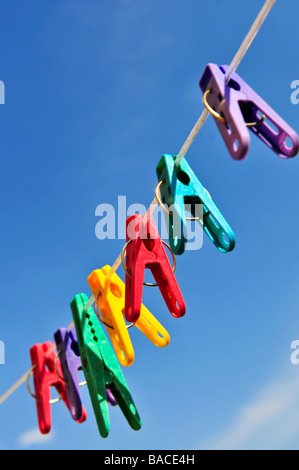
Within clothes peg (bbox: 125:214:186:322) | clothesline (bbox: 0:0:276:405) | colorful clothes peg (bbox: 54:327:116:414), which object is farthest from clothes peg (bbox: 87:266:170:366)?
colorful clothes peg (bbox: 54:327:116:414)

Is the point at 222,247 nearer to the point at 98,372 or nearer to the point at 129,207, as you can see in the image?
the point at 129,207

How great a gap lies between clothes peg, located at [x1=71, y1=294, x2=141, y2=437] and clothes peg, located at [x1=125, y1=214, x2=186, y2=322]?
34 centimetres

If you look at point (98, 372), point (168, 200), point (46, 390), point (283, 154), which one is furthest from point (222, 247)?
point (46, 390)

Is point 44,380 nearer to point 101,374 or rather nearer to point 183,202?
point 101,374

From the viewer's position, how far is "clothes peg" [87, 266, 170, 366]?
2008mm

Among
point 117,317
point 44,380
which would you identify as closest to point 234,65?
point 117,317

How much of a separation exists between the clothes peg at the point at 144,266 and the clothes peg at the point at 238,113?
21.8 inches

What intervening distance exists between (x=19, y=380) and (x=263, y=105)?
167cm

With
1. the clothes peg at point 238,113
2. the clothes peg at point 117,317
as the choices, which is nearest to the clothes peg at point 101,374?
the clothes peg at point 117,317

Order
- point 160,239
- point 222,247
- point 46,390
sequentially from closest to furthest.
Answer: point 222,247 < point 160,239 < point 46,390

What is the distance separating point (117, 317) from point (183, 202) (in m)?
0.56

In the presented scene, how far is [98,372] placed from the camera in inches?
82.7

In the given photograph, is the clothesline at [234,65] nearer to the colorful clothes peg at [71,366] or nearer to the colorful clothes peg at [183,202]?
the colorful clothes peg at [183,202]

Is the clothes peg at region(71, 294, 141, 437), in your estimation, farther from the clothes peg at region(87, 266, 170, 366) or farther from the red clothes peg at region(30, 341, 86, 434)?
the red clothes peg at region(30, 341, 86, 434)
